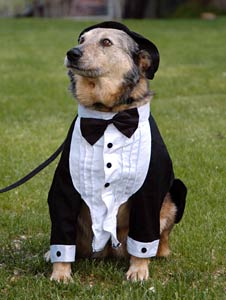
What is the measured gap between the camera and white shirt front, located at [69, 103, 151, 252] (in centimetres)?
436

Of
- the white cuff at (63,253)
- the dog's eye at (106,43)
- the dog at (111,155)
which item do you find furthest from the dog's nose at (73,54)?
the white cuff at (63,253)

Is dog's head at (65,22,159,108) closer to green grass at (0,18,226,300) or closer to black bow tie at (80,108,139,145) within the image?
black bow tie at (80,108,139,145)

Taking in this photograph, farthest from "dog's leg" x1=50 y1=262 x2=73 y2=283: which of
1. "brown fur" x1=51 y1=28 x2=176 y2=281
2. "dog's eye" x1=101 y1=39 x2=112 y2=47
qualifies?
"dog's eye" x1=101 y1=39 x2=112 y2=47

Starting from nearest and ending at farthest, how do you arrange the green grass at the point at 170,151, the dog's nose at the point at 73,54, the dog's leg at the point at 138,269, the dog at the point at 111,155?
1. the dog's nose at the point at 73,54
2. the dog at the point at 111,155
3. the green grass at the point at 170,151
4. the dog's leg at the point at 138,269

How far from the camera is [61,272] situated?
15.1 feet

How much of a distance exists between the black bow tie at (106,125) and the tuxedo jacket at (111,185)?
1.0 inches

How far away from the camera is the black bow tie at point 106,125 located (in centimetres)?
436

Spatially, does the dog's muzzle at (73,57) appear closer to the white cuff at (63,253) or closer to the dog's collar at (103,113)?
the dog's collar at (103,113)

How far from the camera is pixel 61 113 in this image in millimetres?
10938

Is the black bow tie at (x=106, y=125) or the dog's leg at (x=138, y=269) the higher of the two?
the black bow tie at (x=106, y=125)

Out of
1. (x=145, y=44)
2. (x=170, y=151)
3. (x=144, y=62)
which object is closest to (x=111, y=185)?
(x=144, y=62)

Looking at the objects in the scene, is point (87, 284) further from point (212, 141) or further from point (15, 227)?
point (212, 141)

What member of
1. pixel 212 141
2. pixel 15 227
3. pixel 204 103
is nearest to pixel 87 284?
pixel 15 227

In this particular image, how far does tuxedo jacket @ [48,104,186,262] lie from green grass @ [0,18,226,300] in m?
0.26
